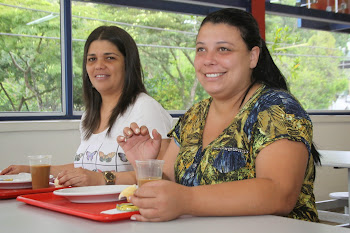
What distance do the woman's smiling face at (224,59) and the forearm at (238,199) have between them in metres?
0.46

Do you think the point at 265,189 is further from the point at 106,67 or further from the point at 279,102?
the point at 106,67

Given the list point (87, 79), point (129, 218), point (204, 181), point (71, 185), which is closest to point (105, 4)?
point (87, 79)

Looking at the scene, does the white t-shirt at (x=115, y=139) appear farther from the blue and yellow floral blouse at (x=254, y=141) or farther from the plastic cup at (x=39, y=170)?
the blue and yellow floral blouse at (x=254, y=141)

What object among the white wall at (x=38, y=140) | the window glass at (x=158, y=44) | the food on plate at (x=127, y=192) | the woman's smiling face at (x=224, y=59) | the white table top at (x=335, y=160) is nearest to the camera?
the food on plate at (x=127, y=192)

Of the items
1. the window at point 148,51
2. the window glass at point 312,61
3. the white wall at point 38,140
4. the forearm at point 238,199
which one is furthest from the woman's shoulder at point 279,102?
the window glass at point 312,61

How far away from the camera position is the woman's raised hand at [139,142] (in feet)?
5.71

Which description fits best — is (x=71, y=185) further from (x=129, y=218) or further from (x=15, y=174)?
(x=129, y=218)

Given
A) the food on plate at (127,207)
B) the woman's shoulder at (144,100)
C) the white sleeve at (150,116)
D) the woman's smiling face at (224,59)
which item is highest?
the woman's smiling face at (224,59)

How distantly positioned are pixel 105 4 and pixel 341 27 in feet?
11.1

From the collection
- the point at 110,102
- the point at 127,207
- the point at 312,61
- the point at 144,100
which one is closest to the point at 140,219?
the point at 127,207

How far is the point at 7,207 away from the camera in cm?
150

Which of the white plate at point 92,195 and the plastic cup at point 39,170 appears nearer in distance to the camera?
the white plate at point 92,195

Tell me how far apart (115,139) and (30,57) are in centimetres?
191

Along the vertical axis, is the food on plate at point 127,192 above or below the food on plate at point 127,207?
above
